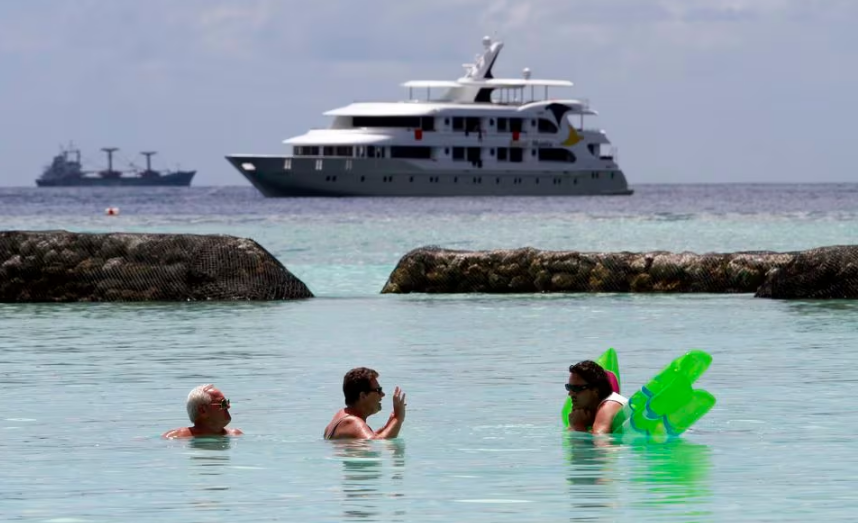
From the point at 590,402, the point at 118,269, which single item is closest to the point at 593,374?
the point at 590,402

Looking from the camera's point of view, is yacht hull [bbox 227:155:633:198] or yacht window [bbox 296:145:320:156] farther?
yacht window [bbox 296:145:320:156]

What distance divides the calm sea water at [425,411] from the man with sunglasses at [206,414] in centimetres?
10

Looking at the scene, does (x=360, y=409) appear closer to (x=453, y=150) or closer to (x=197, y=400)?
(x=197, y=400)

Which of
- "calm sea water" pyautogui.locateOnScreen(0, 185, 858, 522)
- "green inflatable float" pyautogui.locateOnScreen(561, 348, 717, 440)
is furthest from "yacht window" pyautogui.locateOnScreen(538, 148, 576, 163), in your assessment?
"green inflatable float" pyautogui.locateOnScreen(561, 348, 717, 440)

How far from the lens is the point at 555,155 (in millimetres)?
Answer: 109250

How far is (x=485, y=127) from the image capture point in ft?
348

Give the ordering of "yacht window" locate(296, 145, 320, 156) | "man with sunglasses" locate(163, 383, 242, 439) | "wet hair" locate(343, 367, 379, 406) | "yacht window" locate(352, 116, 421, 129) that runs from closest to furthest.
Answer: "wet hair" locate(343, 367, 379, 406) < "man with sunglasses" locate(163, 383, 242, 439) < "yacht window" locate(352, 116, 421, 129) < "yacht window" locate(296, 145, 320, 156)

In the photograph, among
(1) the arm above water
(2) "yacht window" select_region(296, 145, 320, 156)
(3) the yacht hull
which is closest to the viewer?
(1) the arm above water

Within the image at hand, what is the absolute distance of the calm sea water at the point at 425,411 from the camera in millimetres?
7594

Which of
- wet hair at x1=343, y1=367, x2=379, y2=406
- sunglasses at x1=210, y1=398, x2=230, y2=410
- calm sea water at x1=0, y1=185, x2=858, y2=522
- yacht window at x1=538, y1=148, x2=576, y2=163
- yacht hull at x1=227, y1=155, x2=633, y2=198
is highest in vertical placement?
yacht window at x1=538, y1=148, x2=576, y2=163

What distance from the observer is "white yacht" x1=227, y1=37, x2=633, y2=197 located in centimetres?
10231

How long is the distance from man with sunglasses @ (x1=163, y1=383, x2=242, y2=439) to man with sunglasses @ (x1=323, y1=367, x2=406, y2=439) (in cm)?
56

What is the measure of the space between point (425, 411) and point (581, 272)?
1193cm

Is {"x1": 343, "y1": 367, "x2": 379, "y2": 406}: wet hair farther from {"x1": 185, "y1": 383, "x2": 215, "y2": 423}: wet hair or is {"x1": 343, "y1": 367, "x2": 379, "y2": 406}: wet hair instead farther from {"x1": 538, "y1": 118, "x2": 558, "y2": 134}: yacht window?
{"x1": 538, "y1": 118, "x2": 558, "y2": 134}: yacht window
